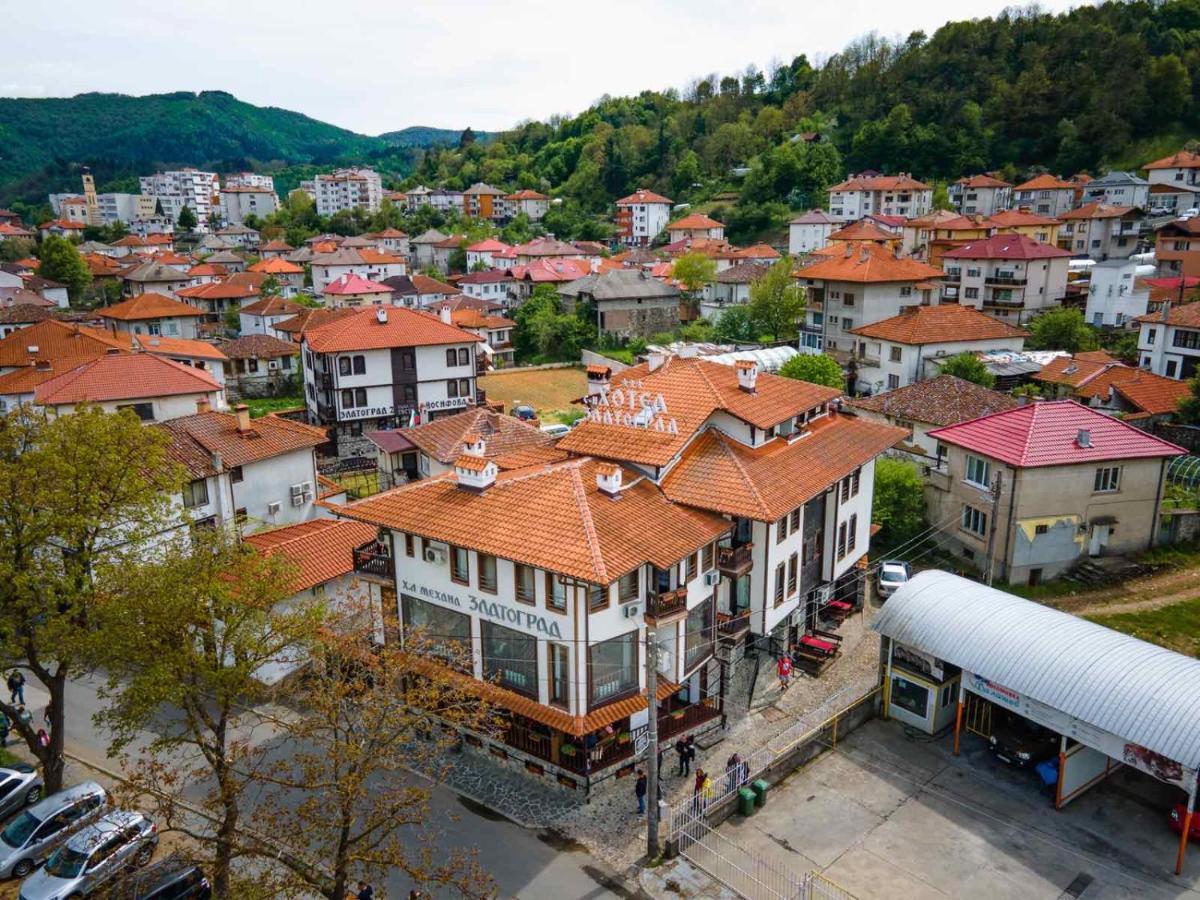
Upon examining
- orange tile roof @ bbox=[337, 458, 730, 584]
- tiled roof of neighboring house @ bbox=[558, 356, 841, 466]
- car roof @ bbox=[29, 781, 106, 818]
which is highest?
tiled roof of neighboring house @ bbox=[558, 356, 841, 466]

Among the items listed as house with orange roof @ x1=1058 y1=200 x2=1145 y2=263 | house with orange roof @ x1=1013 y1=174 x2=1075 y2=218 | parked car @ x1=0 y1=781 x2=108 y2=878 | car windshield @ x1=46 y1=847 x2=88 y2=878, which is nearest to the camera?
car windshield @ x1=46 y1=847 x2=88 y2=878

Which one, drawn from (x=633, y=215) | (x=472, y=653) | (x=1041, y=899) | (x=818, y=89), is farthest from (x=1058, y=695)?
(x=818, y=89)

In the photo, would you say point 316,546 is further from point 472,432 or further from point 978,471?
point 978,471

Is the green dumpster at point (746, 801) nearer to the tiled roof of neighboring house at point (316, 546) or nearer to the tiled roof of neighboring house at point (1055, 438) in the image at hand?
the tiled roof of neighboring house at point (316, 546)

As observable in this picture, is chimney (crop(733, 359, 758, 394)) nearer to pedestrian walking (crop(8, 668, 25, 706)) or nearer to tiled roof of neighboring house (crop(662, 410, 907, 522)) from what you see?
tiled roof of neighboring house (crop(662, 410, 907, 522))

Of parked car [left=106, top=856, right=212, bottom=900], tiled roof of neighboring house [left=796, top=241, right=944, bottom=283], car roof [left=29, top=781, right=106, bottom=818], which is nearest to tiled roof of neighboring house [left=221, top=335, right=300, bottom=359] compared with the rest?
tiled roof of neighboring house [left=796, top=241, right=944, bottom=283]

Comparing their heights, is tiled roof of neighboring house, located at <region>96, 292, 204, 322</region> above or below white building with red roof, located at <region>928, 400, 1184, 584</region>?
above
